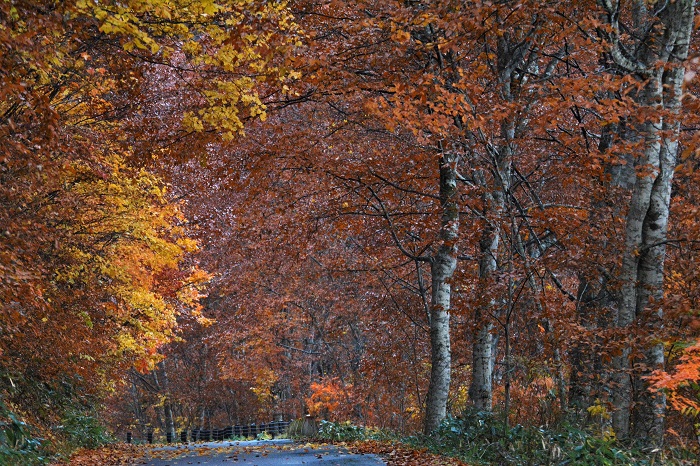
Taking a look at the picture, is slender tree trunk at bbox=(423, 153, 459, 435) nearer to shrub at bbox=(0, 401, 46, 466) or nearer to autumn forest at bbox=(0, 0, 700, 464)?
autumn forest at bbox=(0, 0, 700, 464)

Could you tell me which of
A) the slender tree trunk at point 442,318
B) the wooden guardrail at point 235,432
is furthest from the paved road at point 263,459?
the wooden guardrail at point 235,432

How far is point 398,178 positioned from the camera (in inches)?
611

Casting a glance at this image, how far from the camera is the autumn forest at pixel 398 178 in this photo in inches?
358

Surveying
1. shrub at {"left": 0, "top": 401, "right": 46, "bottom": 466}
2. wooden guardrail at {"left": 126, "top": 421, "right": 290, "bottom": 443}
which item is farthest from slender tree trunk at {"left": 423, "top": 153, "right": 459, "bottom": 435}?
wooden guardrail at {"left": 126, "top": 421, "right": 290, "bottom": 443}

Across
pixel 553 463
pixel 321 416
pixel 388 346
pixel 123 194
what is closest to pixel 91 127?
pixel 123 194

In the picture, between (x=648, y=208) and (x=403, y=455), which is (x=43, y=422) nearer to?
(x=403, y=455)

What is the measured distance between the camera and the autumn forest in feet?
29.8

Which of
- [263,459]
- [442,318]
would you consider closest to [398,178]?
[442,318]

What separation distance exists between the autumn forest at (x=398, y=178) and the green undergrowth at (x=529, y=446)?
A: 191mm

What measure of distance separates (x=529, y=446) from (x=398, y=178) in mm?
7130

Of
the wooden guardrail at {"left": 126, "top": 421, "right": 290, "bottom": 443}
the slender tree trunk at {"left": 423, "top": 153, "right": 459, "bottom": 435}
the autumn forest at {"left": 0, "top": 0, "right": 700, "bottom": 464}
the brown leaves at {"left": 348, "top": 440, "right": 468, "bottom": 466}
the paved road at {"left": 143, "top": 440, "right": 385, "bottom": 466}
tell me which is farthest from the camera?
the wooden guardrail at {"left": 126, "top": 421, "right": 290, "bottom": 443}

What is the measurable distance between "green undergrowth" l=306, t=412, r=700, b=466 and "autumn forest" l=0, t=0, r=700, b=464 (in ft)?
0.63

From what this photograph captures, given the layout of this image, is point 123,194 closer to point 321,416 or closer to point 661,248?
point 661,248

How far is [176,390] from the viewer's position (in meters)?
38.0
